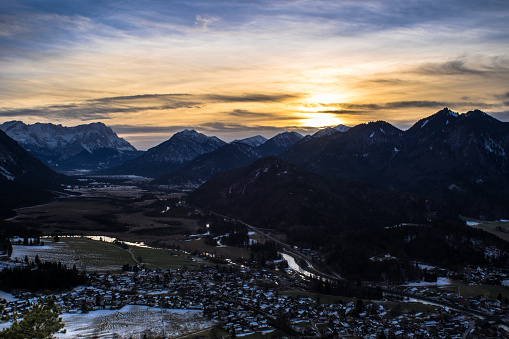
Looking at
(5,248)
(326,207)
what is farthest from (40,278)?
(326,207)

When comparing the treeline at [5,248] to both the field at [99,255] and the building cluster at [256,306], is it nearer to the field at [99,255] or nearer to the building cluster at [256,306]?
the field at [99,255]

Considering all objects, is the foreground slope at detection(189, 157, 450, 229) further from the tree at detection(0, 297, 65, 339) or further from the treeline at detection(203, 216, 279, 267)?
the tree at detection(0, 297, 65, 339)

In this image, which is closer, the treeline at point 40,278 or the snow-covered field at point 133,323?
the snow-covered field at point 133,323

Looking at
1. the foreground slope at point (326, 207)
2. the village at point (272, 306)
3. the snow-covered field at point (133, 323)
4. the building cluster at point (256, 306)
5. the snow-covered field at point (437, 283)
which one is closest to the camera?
the snow-covered field at point (133, 323)

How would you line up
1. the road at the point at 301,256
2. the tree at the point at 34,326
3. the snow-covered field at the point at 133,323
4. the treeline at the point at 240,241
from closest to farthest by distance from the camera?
the tree at the point at 34,326, the snow-covered field at the point at 133,323, the road at the point at 301,256, the treeline at the point at 240,241

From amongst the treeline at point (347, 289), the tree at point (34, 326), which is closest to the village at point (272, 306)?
the treeline at point (347, 289)

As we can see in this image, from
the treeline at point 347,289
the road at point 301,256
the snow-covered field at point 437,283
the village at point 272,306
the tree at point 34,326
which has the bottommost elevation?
the road at point 301,256

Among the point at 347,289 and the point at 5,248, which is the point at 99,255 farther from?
the point at 347,289

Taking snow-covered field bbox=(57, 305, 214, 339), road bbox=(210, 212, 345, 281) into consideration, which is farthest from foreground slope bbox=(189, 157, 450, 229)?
snow-covered field bbox=(57, 305, 214, 339)

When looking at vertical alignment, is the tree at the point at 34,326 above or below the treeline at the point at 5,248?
above
